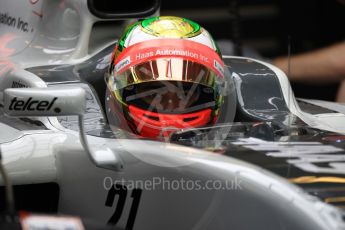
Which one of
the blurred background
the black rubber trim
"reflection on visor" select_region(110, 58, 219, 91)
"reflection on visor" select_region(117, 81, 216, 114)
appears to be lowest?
the blurred background

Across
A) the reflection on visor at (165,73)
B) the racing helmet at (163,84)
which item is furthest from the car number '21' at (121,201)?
the reflection on visor at (165,73)

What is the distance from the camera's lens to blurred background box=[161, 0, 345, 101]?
16.5ft

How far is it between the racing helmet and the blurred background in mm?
2239

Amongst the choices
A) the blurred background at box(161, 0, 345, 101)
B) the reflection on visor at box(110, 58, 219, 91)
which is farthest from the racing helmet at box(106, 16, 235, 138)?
the blurred background at box(161, 0, 345, 101)

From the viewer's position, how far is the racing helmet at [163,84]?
2.61 m

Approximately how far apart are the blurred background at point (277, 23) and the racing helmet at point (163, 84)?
2.24 m

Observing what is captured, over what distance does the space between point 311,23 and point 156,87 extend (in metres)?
2.79

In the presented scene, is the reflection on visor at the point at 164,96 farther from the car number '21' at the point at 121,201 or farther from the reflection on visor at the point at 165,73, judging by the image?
the car number '21' at the point at 121,201

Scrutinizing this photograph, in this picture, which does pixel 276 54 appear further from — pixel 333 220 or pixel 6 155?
pixel 333 220

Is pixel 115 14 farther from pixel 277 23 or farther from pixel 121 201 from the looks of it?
pixel 277 23

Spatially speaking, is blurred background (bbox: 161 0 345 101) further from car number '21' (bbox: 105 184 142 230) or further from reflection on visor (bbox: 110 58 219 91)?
car number '21' (bbox: 105 184 142 230)

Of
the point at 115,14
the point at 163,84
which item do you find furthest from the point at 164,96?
the point at 115,14

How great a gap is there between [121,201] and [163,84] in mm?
483

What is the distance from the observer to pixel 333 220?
1.85 meters
